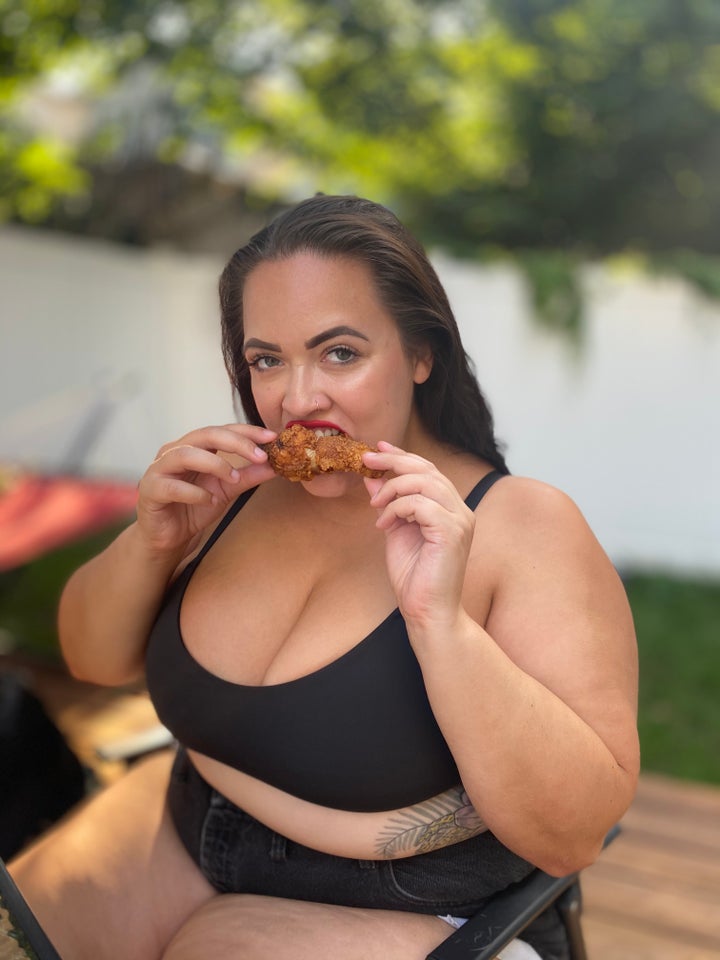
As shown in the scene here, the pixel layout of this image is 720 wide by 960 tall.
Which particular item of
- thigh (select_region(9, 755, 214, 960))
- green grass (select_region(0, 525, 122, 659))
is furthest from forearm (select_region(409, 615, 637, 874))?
green grass (select_region(0, 525, 122, 659))

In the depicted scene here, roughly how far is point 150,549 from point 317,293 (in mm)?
471

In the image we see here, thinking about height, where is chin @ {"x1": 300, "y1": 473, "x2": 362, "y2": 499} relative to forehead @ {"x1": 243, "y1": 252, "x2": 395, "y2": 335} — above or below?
below

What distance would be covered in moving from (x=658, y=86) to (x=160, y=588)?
11.4 metres

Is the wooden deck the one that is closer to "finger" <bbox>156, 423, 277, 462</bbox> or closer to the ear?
"finger" <bbox>156, 423, 277, 462</bbox>

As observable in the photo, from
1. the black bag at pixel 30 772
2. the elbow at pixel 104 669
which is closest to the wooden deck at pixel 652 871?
the black bag at pixel 30 772

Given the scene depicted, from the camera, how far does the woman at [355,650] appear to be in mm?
Answer: 1185

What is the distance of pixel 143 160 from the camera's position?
8.32m

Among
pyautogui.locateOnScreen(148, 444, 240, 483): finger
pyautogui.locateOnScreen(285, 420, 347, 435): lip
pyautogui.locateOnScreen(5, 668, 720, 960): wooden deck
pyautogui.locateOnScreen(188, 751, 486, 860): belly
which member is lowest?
pyautogui.locateOnScreen(5, 668, 720, 960): wooden deck

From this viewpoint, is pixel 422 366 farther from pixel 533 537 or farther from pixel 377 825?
pixel 377 825

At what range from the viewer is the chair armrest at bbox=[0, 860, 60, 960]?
1.13 m

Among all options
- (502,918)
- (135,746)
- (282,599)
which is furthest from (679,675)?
(282,599)

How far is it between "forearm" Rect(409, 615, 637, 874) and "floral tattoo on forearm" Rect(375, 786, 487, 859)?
0.09 m

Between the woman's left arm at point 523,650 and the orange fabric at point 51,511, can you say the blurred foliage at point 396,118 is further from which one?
the woman's left arm at point 523,650

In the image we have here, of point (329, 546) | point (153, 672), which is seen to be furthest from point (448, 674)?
point (153, 672)
